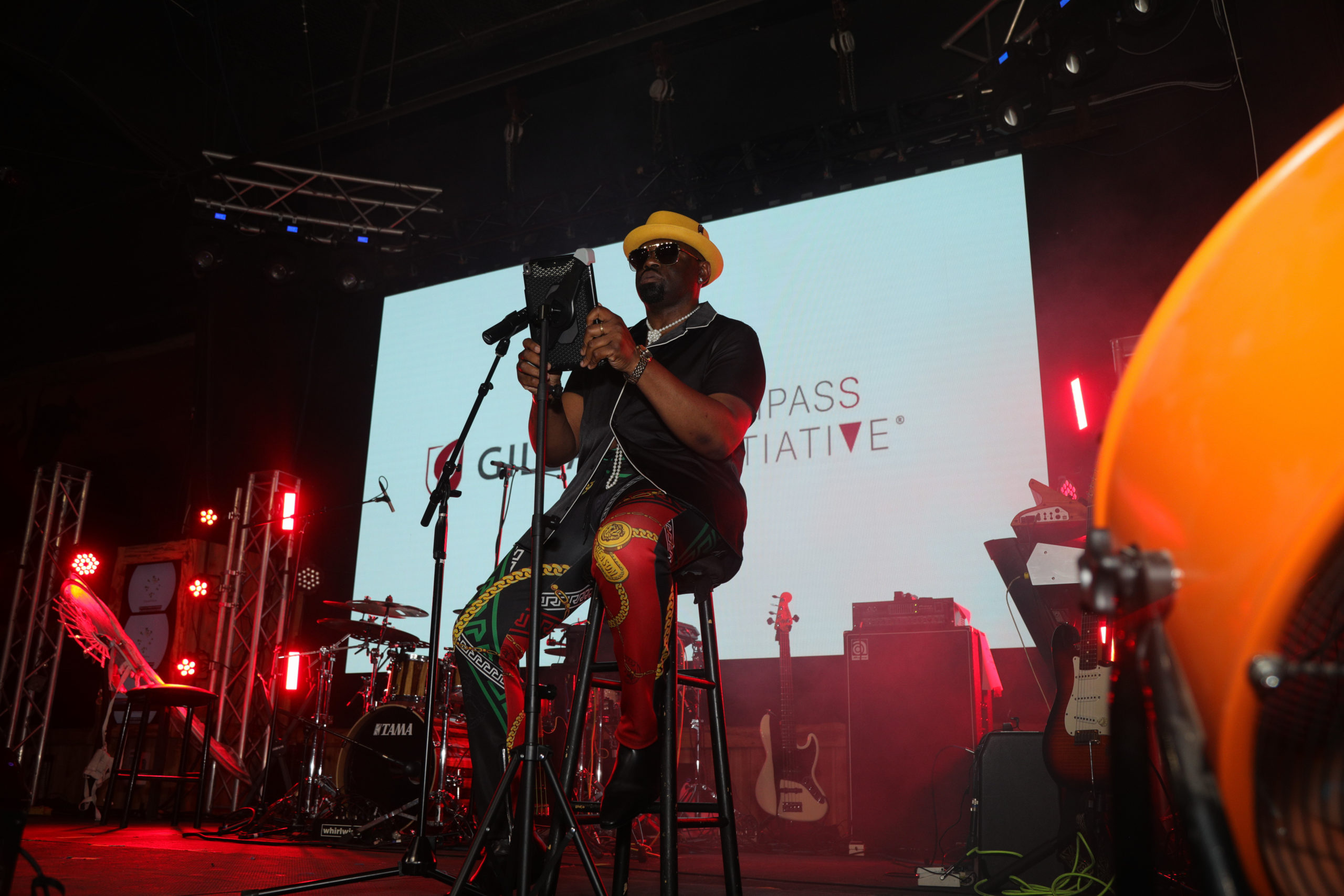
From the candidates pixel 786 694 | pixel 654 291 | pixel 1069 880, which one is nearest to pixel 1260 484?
pixel 654 291

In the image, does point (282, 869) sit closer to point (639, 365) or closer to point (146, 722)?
point (639, 365)

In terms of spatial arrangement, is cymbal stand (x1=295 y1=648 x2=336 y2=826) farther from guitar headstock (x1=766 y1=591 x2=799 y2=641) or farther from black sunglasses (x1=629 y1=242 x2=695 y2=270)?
black sunglasses (x1=629 y1=242 x2=695 y2=270)

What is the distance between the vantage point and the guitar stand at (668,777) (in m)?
1.58

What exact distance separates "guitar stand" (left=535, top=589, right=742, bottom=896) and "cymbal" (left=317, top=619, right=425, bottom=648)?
3.03 meters

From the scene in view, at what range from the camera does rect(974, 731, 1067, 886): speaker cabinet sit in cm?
293

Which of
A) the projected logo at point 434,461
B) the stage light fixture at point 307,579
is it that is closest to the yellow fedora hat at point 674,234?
the projected logo at point 434,461

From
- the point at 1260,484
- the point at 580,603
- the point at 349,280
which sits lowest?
the point at 1260,484

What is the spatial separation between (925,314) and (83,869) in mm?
4130

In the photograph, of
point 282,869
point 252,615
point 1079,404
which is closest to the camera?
point 282,869

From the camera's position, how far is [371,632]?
15.4 ft

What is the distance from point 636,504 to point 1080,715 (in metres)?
1.81

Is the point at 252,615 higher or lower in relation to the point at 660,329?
lower

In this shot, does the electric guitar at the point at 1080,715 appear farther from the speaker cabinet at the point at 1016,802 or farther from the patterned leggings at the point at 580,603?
the patterned leggings at the point at 580,603

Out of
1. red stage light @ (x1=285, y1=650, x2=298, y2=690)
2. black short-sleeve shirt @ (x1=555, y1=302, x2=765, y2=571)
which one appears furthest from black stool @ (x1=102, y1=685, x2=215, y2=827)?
black short-sleeve shirt @ (x1=555, y1=302, x2=765, y2=571)
